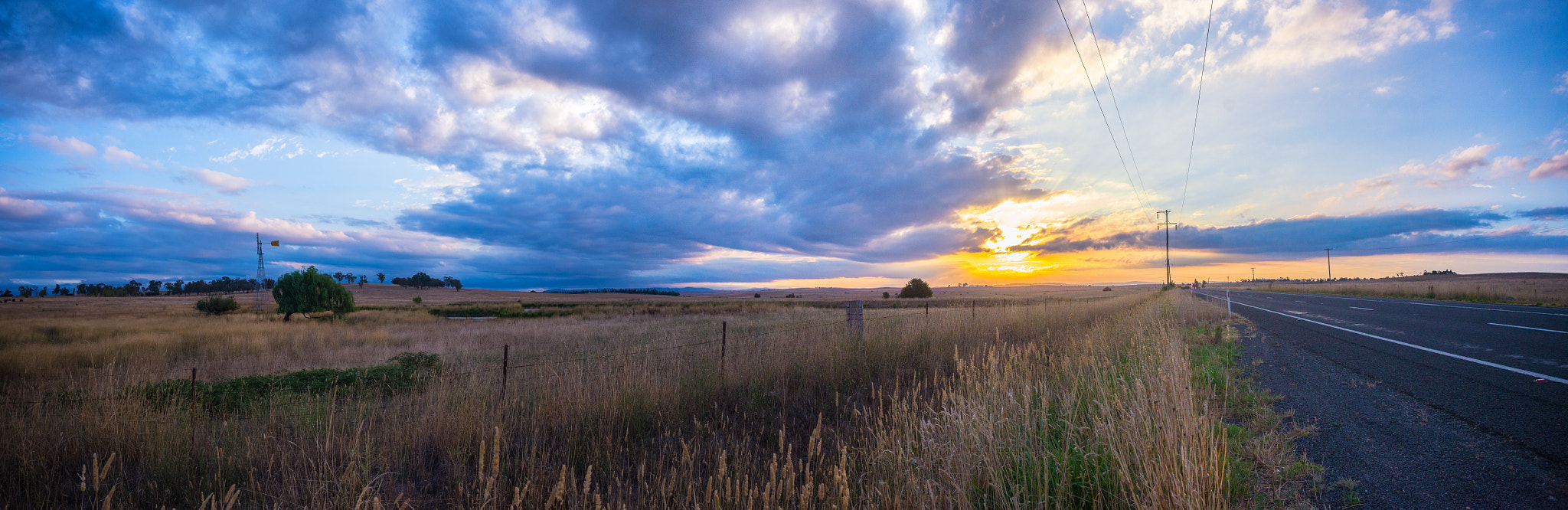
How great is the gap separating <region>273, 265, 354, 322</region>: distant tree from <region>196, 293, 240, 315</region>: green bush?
13.6 feet

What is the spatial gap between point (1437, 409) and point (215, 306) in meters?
52.5

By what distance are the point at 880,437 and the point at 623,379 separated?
385 centimetres

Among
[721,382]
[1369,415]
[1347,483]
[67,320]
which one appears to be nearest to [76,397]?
[721,382]

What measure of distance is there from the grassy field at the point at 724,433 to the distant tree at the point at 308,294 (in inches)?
938

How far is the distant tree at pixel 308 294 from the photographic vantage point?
32.4 metres

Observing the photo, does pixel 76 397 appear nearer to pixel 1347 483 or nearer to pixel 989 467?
pixel 989 467

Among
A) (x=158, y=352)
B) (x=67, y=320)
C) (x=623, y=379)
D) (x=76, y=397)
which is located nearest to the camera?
(x=623, y=379)

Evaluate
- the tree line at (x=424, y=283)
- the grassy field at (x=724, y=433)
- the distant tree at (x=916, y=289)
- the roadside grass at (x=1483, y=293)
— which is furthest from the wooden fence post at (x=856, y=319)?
the tree line at (x=424, y=283)

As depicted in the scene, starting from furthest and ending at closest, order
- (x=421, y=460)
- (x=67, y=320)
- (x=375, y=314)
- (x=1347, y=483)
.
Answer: (x=375, y=314)
(x=67, y=320)
(x=421, y=460)
(x=1347, y=483)

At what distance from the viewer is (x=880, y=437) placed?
156 inches

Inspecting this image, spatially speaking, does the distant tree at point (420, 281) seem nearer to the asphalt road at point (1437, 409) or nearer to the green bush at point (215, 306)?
the green bush at point (215, 306)

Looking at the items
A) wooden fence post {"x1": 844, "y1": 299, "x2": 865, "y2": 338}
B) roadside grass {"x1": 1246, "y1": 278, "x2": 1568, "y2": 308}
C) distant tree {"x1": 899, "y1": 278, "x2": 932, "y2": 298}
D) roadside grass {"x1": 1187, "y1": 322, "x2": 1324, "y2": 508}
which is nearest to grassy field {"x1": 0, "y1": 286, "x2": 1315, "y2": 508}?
roadside grass {"x1": 1187, "y1": 322, "x2": 1324, "y2": 508}

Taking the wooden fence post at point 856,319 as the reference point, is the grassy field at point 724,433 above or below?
below

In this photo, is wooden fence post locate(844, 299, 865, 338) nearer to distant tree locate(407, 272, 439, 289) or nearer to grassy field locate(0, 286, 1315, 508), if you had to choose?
grassy field locate(0, 286, 1315, 508)
